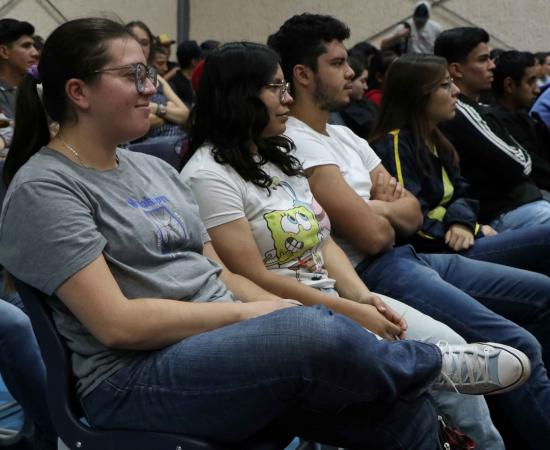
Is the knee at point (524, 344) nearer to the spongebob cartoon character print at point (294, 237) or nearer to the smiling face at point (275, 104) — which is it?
the spongebob cartoon character print at point (294, 237)

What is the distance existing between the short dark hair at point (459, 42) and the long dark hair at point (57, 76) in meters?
2.28

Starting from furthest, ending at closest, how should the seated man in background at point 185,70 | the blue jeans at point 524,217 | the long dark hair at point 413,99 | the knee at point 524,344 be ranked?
the seated man in background at point 185,70 → the blue jeans at point 524,217 → the long dark hair at point 413,99 → the knee at point 524,344

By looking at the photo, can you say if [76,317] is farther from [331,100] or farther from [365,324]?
[331,100]

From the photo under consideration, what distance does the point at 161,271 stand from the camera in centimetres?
154

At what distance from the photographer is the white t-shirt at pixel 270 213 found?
6.25 ft

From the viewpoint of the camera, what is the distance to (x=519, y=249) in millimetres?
2699

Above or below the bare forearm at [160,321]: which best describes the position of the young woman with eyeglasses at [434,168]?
below

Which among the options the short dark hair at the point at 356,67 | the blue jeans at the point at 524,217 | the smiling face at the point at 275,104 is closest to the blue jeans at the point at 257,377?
the smiling face at the point at 275,104

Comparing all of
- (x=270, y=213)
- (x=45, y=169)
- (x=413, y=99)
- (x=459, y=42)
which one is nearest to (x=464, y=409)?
(x=270, y=213)

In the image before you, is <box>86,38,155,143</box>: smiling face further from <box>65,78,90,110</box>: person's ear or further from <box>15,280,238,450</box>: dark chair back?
<box>15,280,238,450</box>: dark chair back

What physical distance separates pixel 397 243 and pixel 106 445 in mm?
1424

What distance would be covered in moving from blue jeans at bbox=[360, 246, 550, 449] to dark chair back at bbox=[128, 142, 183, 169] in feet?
2.30

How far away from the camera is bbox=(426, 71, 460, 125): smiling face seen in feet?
9.41

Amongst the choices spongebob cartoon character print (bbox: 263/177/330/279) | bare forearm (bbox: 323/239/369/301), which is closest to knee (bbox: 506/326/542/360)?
bare forearm (bbox: 323/239/369/301)
